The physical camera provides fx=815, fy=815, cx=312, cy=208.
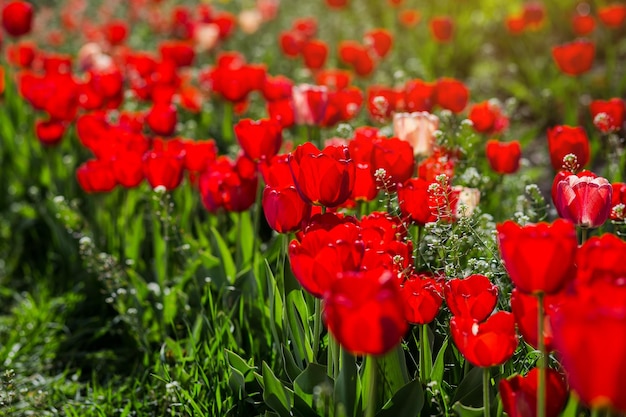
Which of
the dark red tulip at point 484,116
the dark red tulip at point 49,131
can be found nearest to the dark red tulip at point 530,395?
the dark red tulip at point 484,116

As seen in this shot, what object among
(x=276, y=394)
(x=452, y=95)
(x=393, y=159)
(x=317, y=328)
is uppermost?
(x=393, y=159)

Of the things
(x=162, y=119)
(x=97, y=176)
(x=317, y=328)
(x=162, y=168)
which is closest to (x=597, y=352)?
(x=317, y=328)

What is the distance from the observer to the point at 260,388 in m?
2.06

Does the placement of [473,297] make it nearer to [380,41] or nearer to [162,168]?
[162,168]

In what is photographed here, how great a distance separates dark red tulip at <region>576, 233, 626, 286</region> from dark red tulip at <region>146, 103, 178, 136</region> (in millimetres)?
2140

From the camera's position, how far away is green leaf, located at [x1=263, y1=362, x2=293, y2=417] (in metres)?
1.78

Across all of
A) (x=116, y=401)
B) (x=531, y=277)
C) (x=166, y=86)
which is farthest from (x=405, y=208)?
(x=166, y=86)

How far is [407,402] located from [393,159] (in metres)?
0.69

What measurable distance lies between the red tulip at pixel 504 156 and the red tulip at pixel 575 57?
4.75ft

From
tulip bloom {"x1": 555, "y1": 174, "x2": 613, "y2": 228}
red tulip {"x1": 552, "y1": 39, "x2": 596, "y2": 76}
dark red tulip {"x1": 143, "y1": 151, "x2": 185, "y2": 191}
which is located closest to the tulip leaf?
tulip bloom {"x1": 555, "y1": 174, "x2": 613, "y2": 228}

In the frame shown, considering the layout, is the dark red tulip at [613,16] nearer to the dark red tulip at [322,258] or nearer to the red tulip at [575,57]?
the red tulip at [575,57]

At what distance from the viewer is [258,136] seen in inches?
95.1

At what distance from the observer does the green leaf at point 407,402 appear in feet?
5.49

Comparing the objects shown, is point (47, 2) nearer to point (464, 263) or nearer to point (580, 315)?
point (464, 263)
